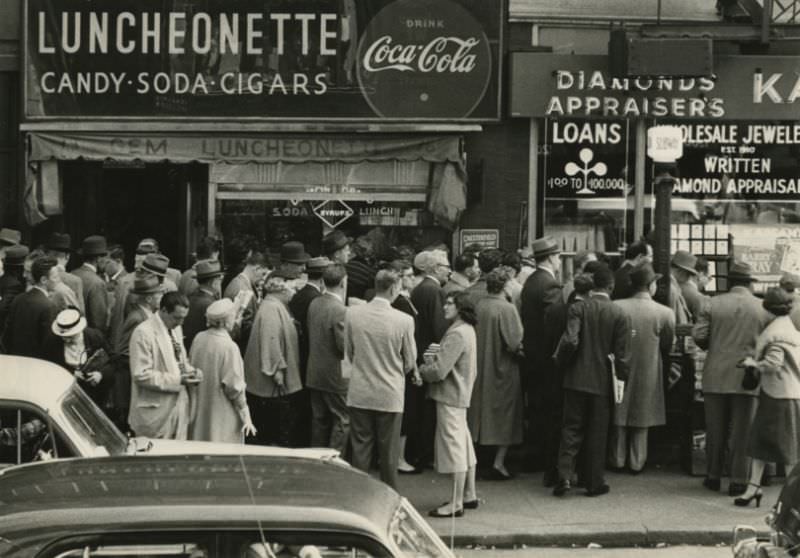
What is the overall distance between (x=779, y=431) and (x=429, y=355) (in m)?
2.97

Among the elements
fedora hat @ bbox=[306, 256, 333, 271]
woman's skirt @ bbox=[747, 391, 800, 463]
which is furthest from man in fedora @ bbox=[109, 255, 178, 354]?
woman's skirt @ bbox=[747, 391, 800, 463]

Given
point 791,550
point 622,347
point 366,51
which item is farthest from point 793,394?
point 366,51

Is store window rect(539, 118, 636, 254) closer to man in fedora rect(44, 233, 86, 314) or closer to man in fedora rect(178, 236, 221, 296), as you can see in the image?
man in fedora rect(178, 236, 221, 296)

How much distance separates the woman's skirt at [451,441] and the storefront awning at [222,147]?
6767mm

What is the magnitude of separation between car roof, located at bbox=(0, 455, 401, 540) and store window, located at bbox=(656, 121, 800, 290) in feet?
41.0

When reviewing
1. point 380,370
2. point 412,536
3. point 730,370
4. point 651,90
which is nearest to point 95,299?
point 380,370

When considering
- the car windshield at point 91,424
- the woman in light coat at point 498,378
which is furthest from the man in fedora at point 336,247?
the car windshield at point 91,424

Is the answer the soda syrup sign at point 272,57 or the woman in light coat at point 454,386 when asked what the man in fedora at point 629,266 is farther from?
the soda syrup sign at point 272,57

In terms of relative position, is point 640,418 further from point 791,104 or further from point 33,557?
point 33,557

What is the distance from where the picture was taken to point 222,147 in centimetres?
1773

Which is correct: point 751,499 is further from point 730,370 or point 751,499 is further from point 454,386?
point 454,386

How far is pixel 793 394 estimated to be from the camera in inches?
454

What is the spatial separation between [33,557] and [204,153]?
13117mm

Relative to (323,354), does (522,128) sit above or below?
above
